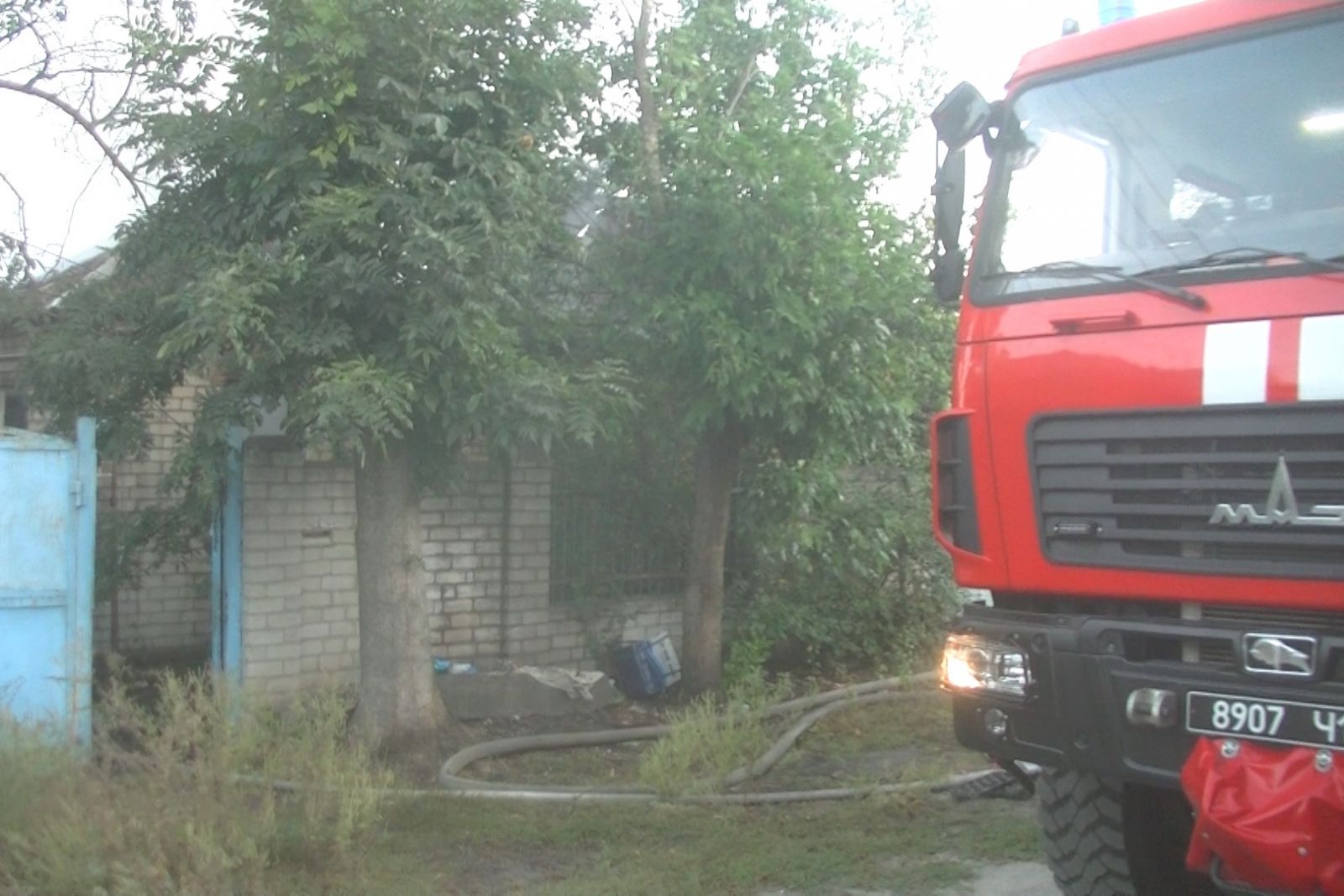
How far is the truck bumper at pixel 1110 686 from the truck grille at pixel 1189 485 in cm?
21

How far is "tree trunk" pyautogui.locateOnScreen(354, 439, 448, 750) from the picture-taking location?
25.5 ft

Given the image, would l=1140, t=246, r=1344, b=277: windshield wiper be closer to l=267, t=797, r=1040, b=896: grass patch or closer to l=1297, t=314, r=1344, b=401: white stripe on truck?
l=1297, t=314, r=1344, b=401: white stripe on truck

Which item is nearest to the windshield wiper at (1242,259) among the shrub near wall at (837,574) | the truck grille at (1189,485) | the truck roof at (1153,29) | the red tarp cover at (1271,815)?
the truck grille at (1189,485)

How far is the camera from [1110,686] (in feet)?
14.3

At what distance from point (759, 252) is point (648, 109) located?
1.34m

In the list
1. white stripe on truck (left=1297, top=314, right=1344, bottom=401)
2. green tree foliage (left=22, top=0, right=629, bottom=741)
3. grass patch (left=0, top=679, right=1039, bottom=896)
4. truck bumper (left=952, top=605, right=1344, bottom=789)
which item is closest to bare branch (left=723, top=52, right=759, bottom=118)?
green tree foliage (left=22, top=0, right=629, bottom=741)

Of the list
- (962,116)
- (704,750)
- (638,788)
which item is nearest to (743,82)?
(962,116)

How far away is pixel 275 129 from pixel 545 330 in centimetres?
183

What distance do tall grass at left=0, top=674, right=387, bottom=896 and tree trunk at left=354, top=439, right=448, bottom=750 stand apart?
62.9 inches

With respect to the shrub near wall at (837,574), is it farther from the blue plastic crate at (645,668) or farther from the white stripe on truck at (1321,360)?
the white stripe on truck at (1321,360)

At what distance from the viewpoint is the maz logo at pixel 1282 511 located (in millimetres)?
3953

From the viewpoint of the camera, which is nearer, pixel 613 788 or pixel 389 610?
pixel 613 788

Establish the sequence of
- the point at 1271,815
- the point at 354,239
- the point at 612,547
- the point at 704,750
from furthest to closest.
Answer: the point at 612,547
the point at 704,750
the point at 354,239
the point at 1271,815

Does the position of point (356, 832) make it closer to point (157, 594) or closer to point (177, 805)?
point (177, 805)
